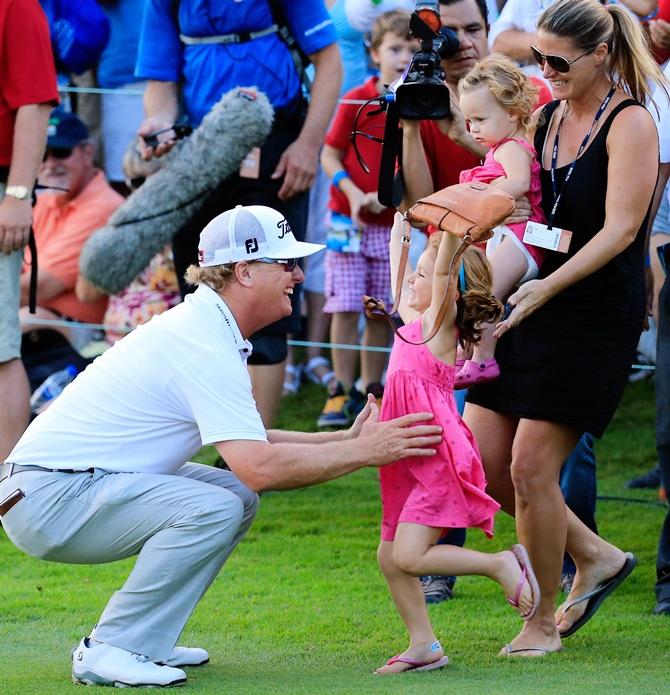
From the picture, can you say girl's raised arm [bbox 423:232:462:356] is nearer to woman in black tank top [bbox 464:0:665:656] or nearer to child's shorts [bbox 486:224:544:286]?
woman in black tank top [bbox 464:0:665:656]

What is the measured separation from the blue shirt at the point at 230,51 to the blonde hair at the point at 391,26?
0.60 metres

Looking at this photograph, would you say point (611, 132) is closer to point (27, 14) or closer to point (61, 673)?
point (61, 673)

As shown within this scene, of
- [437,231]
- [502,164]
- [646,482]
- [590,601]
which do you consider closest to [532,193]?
[502,164]

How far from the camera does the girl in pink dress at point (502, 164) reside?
4590 mm

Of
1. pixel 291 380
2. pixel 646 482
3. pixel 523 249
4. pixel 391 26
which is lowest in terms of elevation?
pixel 646 482

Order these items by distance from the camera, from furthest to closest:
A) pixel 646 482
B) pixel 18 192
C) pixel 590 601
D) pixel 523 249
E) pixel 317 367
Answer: pixel 317 367 → pixel 646 482 → pixel 18 192 → pixel 590 601 → pixel 523 249

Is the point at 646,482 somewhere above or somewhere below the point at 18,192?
below

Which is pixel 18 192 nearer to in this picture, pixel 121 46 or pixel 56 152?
pixel 56 152

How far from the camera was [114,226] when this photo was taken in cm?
695

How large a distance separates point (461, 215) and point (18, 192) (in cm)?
277

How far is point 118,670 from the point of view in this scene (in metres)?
4.08

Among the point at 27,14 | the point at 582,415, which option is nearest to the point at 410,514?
the point at 582,415

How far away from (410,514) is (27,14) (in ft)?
10.5

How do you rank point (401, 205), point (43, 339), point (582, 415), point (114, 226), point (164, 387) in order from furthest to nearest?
point (43, 339) → point (114, 226) → point (401, 205) → point (582, 415) → point (164, 387)
